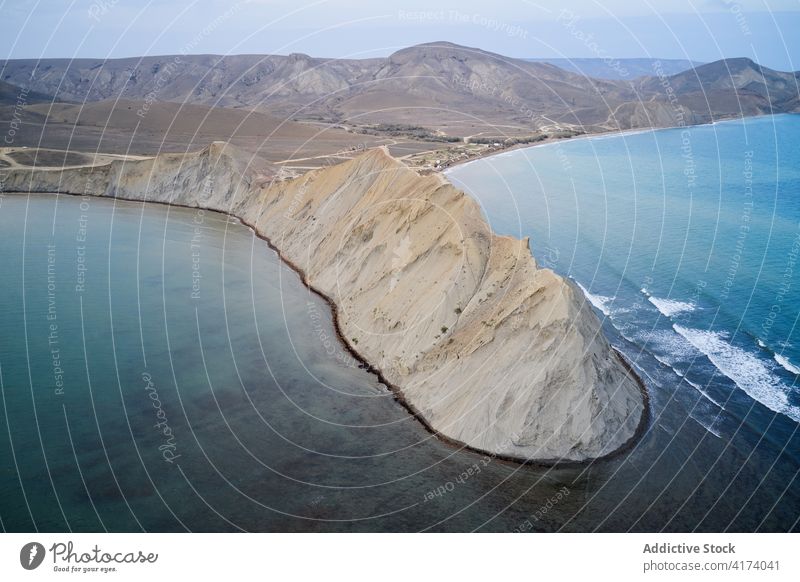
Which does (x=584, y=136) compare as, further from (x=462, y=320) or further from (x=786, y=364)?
(x=462, y=320)

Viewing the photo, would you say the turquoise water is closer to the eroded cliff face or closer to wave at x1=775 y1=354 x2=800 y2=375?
wave at x1=775 y1=354 x2=800 y2=375

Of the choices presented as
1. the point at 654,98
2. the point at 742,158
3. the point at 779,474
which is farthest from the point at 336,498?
the point at 654,98

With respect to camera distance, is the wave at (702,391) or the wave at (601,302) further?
the wave at (601,302)

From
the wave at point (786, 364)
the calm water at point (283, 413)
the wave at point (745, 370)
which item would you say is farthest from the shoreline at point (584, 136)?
the wave at point (786, 364)

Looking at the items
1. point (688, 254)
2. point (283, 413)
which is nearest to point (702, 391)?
point (283, 413)

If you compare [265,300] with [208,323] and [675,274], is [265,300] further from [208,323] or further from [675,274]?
[675,274]

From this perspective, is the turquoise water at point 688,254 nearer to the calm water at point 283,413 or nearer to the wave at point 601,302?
the wave at point 601,302

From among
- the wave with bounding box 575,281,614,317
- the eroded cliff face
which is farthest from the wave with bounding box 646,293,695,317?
the eroded cliff face
